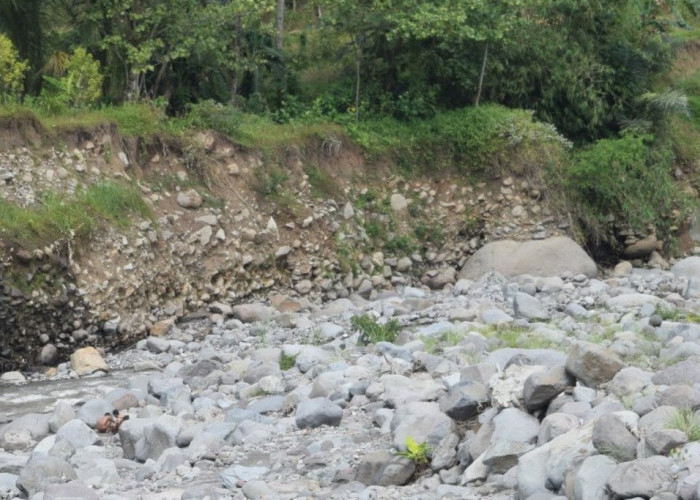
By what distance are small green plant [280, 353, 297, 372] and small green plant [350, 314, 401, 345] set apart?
132 cm

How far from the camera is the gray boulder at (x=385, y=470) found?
23.9ft

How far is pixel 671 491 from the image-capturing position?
571 cm

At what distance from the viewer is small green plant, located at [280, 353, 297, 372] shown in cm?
1161

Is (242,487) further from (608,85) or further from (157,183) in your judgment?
(608,85)

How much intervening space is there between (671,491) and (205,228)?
38.1 feet

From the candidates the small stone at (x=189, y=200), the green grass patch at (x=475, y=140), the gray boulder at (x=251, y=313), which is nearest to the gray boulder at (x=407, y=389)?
the gray boulder at (x=251, y=313)

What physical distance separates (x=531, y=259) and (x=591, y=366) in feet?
38.2

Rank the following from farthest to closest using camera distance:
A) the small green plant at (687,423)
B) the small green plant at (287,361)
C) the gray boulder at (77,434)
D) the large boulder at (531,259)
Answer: the large boulder at (531,259)
the small green plant at (287,361)
the gray boulder at (77,434)
the small green plant at (687,423)

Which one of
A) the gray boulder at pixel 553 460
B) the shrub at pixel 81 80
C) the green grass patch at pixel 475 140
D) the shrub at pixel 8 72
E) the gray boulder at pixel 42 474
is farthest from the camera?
the green grass patch at pixel 475 140

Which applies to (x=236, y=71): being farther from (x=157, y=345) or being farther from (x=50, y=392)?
(x=50, y=392)

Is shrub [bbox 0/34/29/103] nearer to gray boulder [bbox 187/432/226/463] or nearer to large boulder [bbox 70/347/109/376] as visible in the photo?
large boulder [bbox 70/347/109/376]

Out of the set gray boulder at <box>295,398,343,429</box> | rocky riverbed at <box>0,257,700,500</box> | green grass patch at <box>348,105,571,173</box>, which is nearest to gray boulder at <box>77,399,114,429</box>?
rocky riverbed at <box>0,257,700,500</box>

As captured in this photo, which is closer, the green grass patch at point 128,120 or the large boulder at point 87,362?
the large boulder at point 87,362

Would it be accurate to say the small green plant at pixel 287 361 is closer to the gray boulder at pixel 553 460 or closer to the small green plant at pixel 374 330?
the small green plant at pixel 374 330
